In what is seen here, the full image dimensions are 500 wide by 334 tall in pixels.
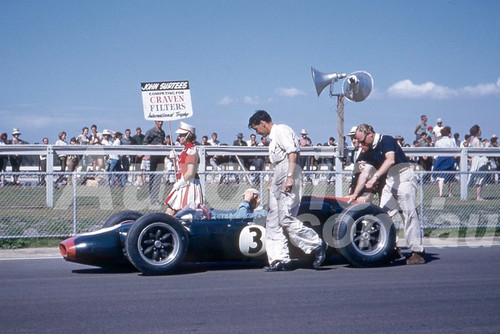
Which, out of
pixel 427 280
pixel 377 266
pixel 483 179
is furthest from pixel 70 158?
pixel 427 280

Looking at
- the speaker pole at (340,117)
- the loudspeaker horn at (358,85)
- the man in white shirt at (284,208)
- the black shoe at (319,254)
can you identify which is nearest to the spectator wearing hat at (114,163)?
the speaker pole at (340,117)

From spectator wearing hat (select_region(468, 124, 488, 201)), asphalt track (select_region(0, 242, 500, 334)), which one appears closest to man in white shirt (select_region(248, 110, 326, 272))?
asphalt track (select_region(0, 242, 500, 334))

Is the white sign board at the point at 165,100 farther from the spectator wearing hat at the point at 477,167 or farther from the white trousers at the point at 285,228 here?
the spectator wearing hat at the point at 477,167

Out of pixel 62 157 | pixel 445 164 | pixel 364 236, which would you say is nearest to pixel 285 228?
pixel 364 236

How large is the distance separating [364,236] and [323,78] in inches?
192

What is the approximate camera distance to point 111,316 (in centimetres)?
567

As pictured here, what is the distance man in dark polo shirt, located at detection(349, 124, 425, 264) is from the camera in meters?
8.64

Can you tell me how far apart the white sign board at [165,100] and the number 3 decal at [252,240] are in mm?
4811

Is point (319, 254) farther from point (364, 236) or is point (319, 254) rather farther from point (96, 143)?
point (96, 143)

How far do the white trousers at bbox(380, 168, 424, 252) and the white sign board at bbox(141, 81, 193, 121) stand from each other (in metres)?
4.74

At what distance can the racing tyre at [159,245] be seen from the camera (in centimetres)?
764

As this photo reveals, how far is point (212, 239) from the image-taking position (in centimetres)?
796

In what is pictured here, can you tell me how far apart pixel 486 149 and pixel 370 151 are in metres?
7.95

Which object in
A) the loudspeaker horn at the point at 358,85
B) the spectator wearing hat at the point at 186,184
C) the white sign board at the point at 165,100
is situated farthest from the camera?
the white sign board at the point at 165,100
